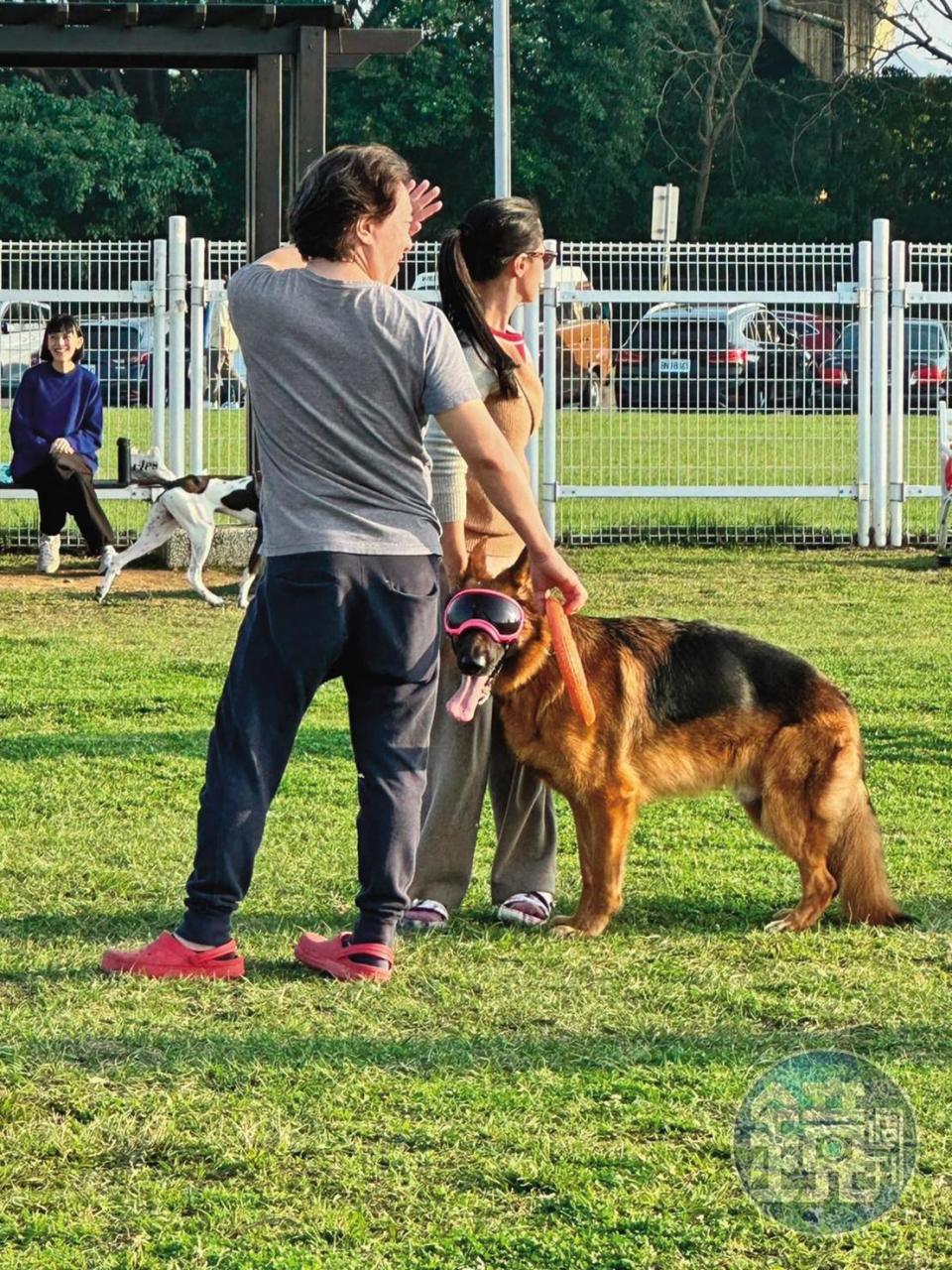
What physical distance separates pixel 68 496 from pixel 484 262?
357 inches

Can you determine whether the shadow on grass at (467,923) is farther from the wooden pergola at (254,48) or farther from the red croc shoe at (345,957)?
the wooden pergola at (254,48)

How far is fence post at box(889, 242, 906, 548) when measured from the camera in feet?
52.1

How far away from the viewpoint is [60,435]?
13695 millimetres

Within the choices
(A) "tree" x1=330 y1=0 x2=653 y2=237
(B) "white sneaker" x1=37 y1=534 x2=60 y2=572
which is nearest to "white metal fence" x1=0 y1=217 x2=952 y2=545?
(B) "white sneaker" x1=37 y1=534 x2=60 y2=572

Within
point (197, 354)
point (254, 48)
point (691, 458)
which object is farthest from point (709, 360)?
point (254, 48)

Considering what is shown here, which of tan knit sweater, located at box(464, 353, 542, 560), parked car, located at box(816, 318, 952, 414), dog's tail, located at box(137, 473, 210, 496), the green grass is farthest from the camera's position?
parked car, located at box(816, 318, 952, 414)

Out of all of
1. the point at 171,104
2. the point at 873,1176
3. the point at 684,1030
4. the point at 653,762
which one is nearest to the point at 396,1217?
the point at 873,1176

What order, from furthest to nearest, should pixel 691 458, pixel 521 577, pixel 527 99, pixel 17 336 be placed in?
pixel 527 99 < pixel 17 336 < pixel 691 458 < pixel 521 577

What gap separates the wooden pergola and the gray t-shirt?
27.7 feet

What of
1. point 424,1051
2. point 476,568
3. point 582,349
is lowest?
point 424,1051

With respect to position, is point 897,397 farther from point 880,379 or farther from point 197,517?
point 197,517

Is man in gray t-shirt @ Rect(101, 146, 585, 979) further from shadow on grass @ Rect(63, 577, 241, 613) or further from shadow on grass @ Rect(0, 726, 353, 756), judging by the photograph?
shadow on grass @ Rect(63, 577, 241, 613)

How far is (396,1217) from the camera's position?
337cm

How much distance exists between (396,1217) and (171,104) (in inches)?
2055
